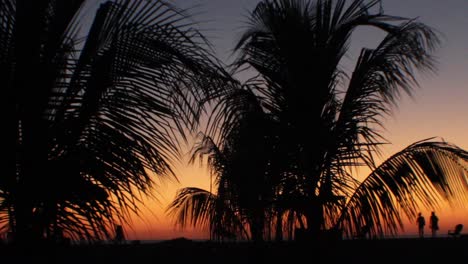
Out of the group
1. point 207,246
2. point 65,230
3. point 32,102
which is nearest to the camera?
point 32,102

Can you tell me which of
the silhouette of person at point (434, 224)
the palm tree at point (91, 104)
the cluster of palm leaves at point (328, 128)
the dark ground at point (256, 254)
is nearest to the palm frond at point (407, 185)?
the cluster of palm leaves at point (328, 128)

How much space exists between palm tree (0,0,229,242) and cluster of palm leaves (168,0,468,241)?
2.74 meters

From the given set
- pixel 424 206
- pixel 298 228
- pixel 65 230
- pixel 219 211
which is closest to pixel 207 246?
pixel 219 211

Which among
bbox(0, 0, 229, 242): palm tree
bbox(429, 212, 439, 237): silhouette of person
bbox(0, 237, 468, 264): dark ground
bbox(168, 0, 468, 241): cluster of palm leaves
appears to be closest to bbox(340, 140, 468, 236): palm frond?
→ bbox(168, 0, 468, 241): cluster of palm leaves

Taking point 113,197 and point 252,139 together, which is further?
point 252,139

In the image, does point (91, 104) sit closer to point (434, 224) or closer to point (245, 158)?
point (245, 158)

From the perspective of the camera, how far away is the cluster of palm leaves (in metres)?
5.53

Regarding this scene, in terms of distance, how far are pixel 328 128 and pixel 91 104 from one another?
3644 mm

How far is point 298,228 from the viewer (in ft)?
20.6

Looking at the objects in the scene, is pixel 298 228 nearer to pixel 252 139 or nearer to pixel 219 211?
pixel 252 139

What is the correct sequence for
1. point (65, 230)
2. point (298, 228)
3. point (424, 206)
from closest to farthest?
point (65, 230)
point (424, 206)
point (298, 228)

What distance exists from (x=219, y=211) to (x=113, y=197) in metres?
6.68

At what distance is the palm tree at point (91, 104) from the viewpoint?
2.51 metres

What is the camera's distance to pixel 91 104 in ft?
8.43
